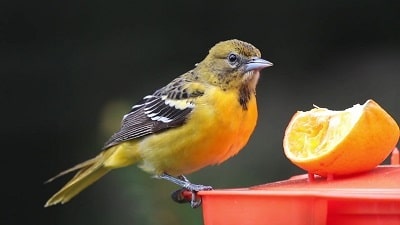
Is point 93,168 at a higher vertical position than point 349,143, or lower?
lower

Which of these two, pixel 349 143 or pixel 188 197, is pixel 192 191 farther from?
pixel 349 143

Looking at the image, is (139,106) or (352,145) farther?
(139,106)

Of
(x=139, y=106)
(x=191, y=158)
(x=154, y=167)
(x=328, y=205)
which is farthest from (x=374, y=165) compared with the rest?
(x=139, y=106)

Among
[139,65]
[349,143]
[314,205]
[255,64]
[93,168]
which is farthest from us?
[139,65]

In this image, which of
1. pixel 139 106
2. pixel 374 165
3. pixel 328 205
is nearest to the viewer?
pixel 328 205

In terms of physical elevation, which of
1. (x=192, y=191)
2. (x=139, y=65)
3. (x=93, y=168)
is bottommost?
(x=93, y=168)

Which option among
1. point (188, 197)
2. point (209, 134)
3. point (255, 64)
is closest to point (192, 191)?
point (188, 197)

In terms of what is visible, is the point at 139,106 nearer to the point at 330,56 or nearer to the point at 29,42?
the point at 29,42
